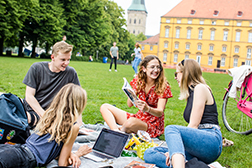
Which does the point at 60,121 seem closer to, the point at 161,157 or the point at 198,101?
the point at 161,157

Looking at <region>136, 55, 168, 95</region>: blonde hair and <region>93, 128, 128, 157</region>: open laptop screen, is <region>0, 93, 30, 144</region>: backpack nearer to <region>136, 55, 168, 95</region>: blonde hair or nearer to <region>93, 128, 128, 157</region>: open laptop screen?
<region>93, 128, 128, 157</region>: open laptop screen

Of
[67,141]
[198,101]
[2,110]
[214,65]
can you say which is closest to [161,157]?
[198,101]

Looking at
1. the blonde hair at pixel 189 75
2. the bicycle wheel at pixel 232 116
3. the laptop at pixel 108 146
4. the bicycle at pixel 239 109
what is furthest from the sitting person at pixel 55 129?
the bicycle wheel at pixel 232 116

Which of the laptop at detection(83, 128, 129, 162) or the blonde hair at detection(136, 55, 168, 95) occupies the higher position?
the blonde hair at detection(136, 55, 168, 95)

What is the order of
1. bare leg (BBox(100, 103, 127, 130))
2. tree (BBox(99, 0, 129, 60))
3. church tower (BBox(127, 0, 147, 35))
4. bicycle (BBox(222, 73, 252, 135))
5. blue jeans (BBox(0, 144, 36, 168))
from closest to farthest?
blue jeans (BBox(0, 144, 36, 168)) < bare leg (BBox(100, 103, 127, 130)) < bicycle (BBox(222, 73, 252, 135)) < tree (BBox(99, 0, 129, 60)) < church tower (BBox(127, 0, 147, 35))

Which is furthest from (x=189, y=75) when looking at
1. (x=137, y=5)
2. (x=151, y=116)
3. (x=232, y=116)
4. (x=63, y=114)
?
(x=137, y=5)

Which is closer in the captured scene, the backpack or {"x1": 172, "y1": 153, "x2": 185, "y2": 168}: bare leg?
{"x1": 172, "y1": 153, "x2": 185, "y2": 168}: bare leg

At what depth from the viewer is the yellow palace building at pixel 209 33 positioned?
59656mm

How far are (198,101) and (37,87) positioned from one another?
8.19ft

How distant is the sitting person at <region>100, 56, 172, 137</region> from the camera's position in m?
4.12

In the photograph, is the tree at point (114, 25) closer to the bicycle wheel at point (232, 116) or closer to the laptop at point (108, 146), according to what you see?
the bicycle wheel at point (232, 116)

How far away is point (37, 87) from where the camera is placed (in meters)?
4.04

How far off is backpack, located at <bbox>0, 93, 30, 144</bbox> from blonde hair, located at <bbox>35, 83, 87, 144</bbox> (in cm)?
30

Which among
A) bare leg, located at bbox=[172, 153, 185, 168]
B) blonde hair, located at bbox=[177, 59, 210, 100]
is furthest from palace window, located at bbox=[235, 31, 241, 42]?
bare leg, located at bbox=[172, 153, 185, 168]
